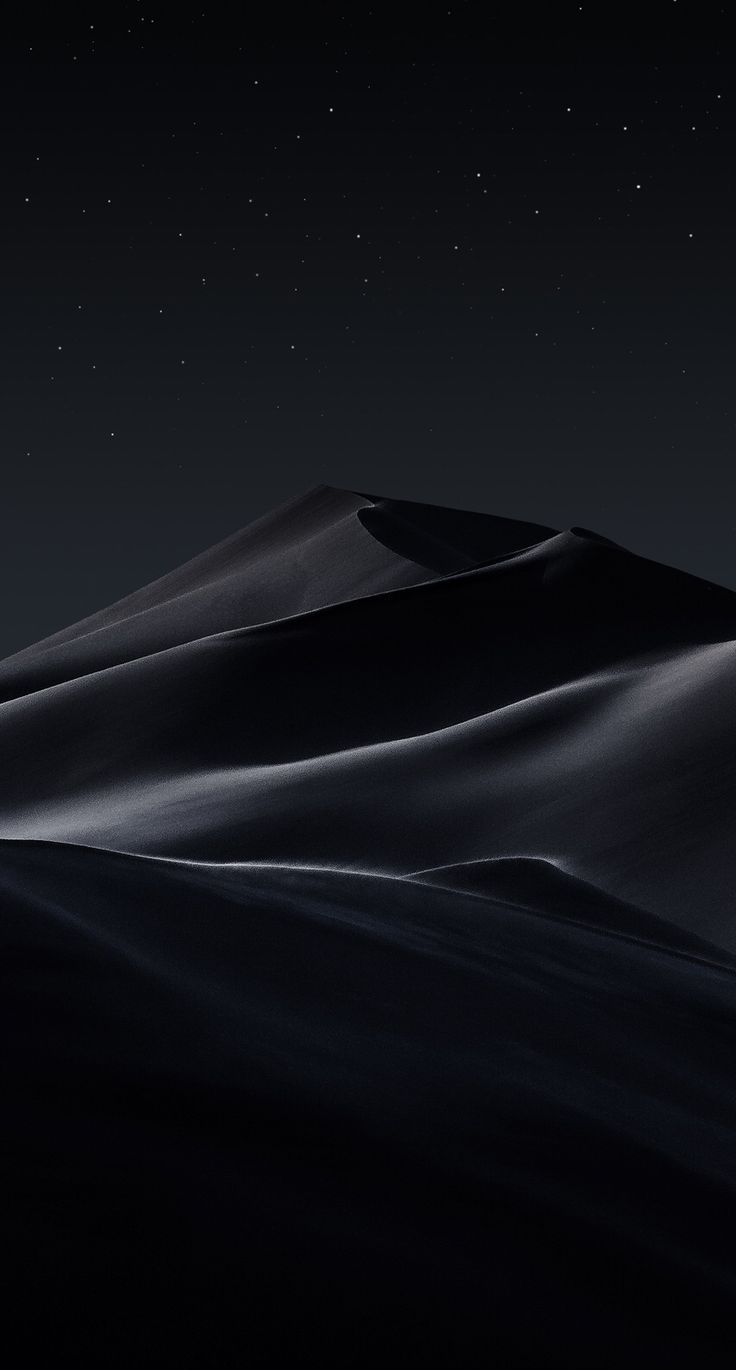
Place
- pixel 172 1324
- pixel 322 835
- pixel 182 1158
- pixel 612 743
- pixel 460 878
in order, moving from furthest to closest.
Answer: pixel 612 743 → pixel 322 835 → pixel 460 878 → pixel 182 1158 → pixel 172 1324

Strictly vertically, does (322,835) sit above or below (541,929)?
above

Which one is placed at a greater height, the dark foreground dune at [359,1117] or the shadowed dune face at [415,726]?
the shadowed dune face at [415,726]

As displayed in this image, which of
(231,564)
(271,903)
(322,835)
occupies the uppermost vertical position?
(231,564)

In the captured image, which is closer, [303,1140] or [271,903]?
[303,1140]

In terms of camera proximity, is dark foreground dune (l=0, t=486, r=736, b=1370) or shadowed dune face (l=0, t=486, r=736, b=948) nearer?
dark foreground dune (l=0, t=486, r=736, b=1370)

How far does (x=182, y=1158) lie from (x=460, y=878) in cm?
471

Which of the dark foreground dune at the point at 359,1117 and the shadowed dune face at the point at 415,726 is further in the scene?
the shadowed dune face at the point at 415,726

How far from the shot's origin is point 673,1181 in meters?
3.06

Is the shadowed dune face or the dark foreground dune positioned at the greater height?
the shadowed dune face

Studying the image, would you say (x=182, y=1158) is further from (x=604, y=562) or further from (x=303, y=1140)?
(x=604, y=562)

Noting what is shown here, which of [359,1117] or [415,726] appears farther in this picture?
[415,726]

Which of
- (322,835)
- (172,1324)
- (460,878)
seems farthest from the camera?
(322,835)

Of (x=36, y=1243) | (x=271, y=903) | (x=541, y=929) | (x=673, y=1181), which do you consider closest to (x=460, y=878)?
(x=541, y=929)

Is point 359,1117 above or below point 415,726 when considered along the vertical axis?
below
